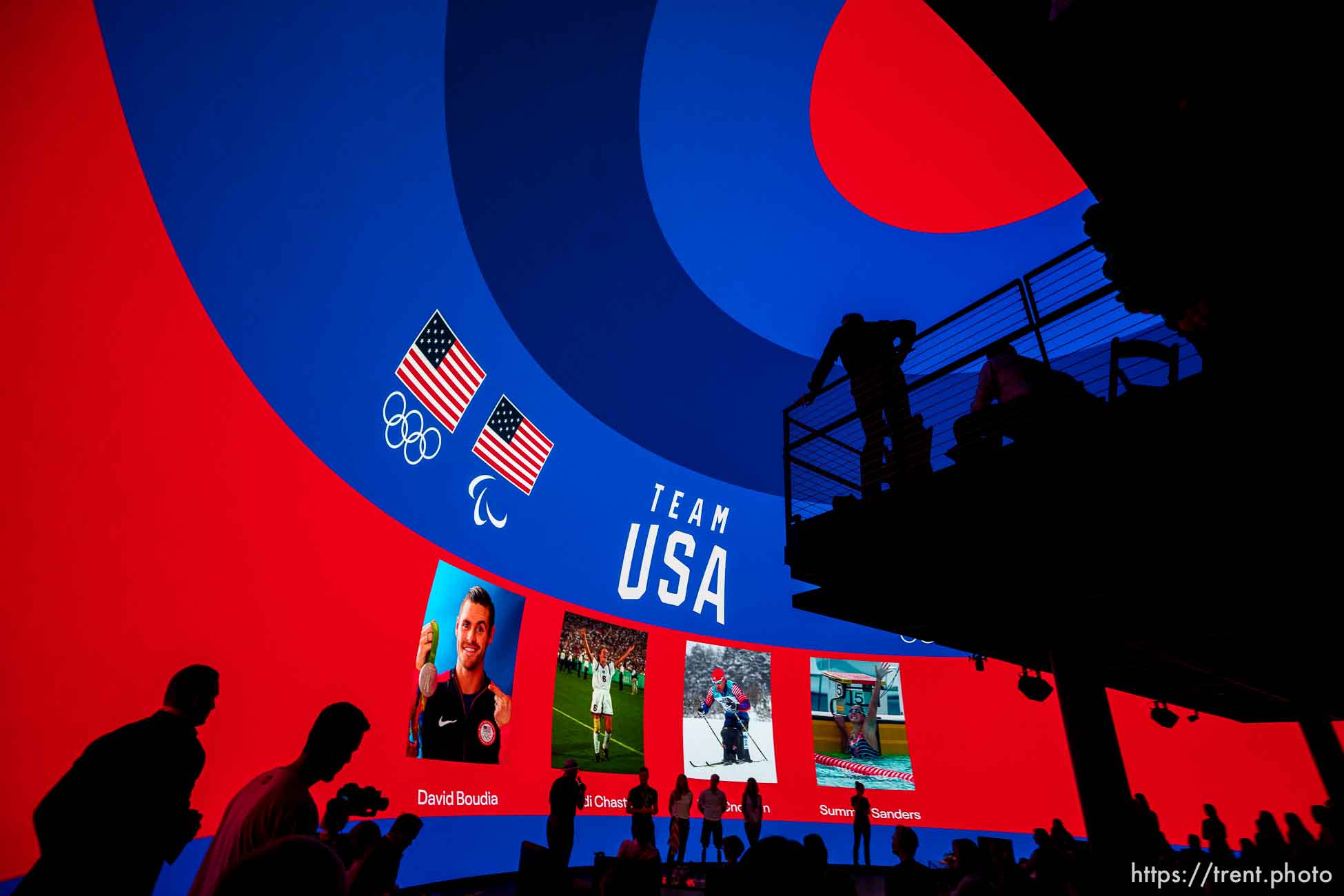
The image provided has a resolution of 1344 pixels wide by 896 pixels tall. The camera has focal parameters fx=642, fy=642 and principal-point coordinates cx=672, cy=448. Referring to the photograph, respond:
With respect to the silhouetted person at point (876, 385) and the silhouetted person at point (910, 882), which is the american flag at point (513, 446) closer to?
the silhouetted person at point (876, 385)

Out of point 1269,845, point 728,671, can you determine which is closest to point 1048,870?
point 1269,845

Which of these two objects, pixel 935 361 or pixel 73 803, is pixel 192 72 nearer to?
pixel 73 803

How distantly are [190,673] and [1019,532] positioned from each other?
478cm

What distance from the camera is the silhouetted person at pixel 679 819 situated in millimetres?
10430

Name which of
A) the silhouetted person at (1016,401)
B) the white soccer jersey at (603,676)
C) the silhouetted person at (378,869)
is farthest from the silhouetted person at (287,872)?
the white soccer jersey at (603,676)

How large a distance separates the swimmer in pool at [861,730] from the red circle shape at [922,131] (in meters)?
9.84

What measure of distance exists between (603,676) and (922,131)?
1074 centimetres

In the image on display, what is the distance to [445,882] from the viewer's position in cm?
783

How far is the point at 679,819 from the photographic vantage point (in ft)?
34.5

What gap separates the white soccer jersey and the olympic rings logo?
4.96m

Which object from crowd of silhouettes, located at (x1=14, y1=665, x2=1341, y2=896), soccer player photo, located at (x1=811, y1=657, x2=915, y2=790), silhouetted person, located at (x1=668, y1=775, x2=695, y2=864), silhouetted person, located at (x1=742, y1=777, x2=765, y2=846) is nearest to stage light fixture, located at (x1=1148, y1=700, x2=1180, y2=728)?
soccer player photo, located at (x1=811, y1=657, x2=915, y2=790)

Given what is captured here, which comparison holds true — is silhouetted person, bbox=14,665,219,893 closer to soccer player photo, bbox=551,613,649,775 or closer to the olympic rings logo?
the olympic rings logo

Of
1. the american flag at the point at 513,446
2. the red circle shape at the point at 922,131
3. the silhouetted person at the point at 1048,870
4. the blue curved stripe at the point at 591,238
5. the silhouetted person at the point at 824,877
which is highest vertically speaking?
the red circle shape at the point at 922,131

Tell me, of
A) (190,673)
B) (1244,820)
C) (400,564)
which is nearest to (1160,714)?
(1244,820)
